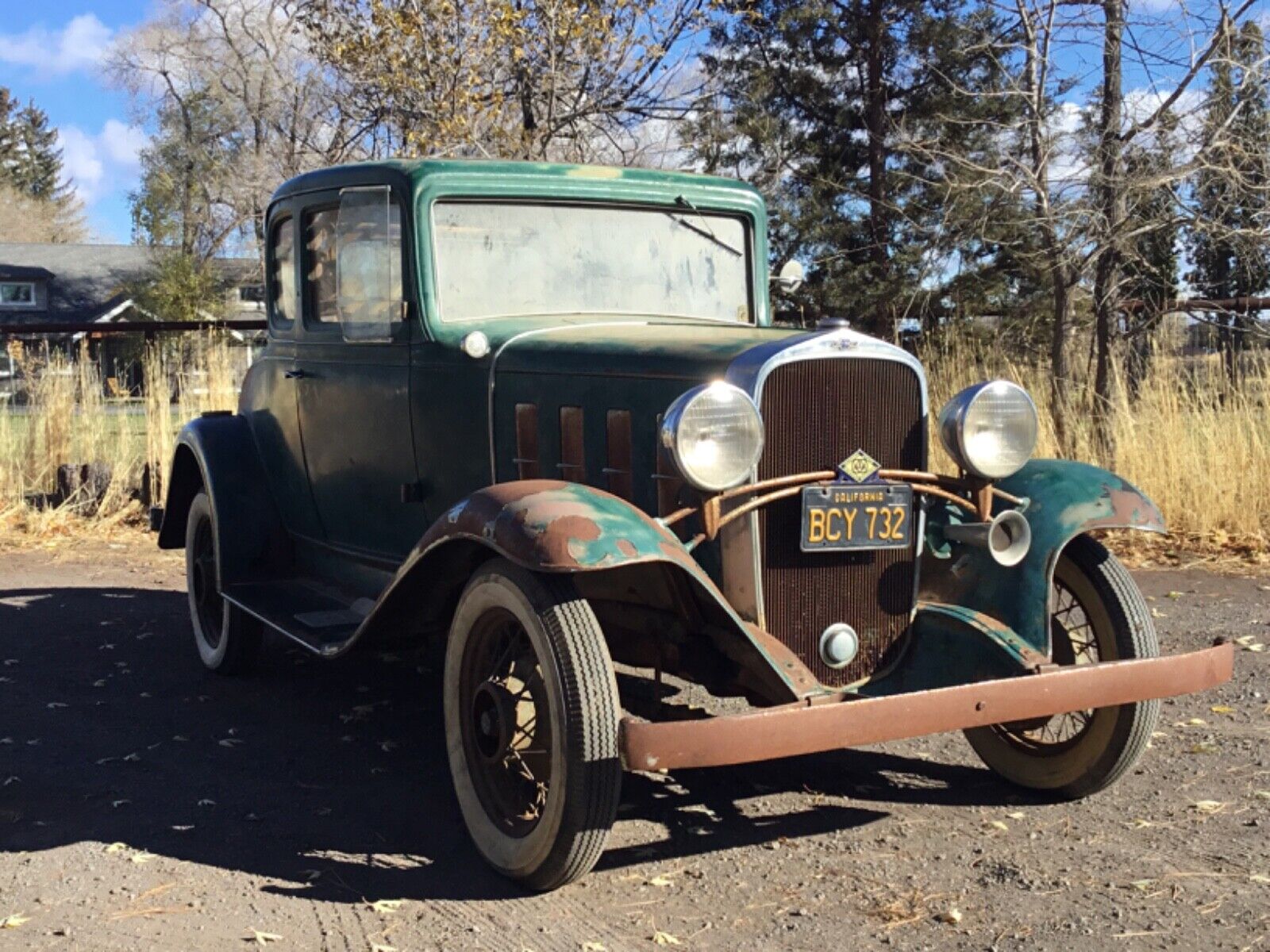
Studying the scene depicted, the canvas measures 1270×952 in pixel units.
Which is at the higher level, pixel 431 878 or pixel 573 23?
pixel 573 23

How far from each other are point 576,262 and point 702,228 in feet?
1.91

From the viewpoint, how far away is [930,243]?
33.6 feet

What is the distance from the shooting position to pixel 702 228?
500 centimetres

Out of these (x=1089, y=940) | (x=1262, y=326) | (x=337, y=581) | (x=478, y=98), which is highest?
(x=478, y=98)

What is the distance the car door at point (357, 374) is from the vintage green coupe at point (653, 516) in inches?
0.5

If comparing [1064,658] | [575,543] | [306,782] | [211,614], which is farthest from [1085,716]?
[211,614]

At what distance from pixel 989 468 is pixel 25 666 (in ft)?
14.4

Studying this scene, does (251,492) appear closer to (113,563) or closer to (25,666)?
(25,666)

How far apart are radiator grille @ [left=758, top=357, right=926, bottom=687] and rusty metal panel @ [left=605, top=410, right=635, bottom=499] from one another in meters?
0.43

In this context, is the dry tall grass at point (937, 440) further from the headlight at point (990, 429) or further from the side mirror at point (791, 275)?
the headlight at point (990, 429)

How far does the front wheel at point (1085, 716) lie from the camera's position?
3.84 m

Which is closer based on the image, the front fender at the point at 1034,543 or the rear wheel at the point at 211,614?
the front fender at the point at 1034,543

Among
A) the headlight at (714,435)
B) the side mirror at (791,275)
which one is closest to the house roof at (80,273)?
the side mirror at (791,275)

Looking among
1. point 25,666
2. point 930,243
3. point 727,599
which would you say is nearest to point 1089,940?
point 727,599
